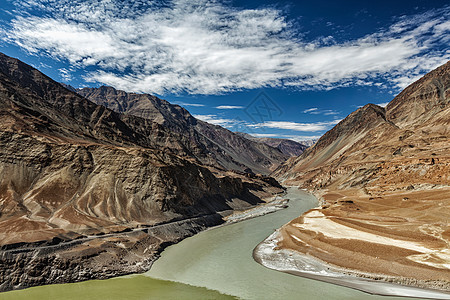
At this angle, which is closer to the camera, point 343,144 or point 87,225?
point 87,225

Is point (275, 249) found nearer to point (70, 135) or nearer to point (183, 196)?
point (183, 196)

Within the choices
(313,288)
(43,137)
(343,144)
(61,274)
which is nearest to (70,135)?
(43,137)

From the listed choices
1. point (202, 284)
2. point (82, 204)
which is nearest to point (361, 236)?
point (202, 284)

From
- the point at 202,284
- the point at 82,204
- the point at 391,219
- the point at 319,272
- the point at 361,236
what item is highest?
the point at 82,204

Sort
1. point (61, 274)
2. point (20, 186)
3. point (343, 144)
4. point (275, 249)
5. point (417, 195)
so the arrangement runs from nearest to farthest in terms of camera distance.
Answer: point (61, 274) < point (275, 249) < point (20, 186) < point (417, 195) < point (343, 144)

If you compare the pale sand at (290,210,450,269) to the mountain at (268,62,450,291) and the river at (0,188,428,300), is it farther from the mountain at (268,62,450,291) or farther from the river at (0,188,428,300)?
the river at (0,188,428,300)

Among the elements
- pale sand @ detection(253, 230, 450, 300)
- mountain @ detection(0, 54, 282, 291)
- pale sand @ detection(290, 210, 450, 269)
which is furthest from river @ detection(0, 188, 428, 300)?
pale sand @ detection(290, 210, 450, 269)

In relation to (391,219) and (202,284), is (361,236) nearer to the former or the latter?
(391,219)
